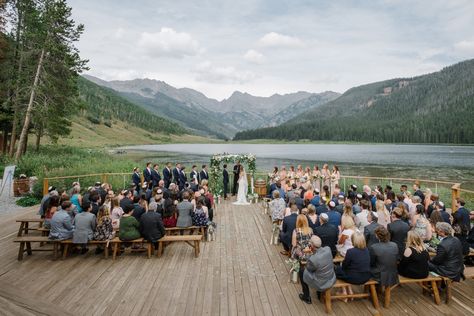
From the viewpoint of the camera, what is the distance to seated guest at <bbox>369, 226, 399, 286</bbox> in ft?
19.3

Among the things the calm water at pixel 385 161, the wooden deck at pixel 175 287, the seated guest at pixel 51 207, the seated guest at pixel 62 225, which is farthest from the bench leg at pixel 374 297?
the calm water at pixel 385 161

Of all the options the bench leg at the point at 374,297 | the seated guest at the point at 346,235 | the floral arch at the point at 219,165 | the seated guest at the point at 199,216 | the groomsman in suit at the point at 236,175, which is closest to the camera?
the bench leg at the point at 374,297

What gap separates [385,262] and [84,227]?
7.67 metres

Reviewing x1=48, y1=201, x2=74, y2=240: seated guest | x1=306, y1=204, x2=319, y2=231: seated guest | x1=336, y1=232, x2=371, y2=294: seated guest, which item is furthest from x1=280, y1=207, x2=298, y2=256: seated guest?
x1=48, y1=201, x2=74, y2=240: seated guest

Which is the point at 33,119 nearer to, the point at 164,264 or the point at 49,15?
the point at 49,15

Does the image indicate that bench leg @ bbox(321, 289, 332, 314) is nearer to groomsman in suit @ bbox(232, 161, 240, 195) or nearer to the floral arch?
the floral arch

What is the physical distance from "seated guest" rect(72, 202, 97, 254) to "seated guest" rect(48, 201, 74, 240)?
0.31 meters

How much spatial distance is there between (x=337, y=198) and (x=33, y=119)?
977 inches

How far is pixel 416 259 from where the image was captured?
19.9 ft

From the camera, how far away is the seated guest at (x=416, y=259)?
19.8 feet

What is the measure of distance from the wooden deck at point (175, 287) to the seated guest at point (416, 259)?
1.89 feet

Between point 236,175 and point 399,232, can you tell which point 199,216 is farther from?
point 236,175

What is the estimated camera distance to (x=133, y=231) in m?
8.47

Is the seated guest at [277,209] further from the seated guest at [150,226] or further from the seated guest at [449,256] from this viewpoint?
the seated guest at [449,256]
